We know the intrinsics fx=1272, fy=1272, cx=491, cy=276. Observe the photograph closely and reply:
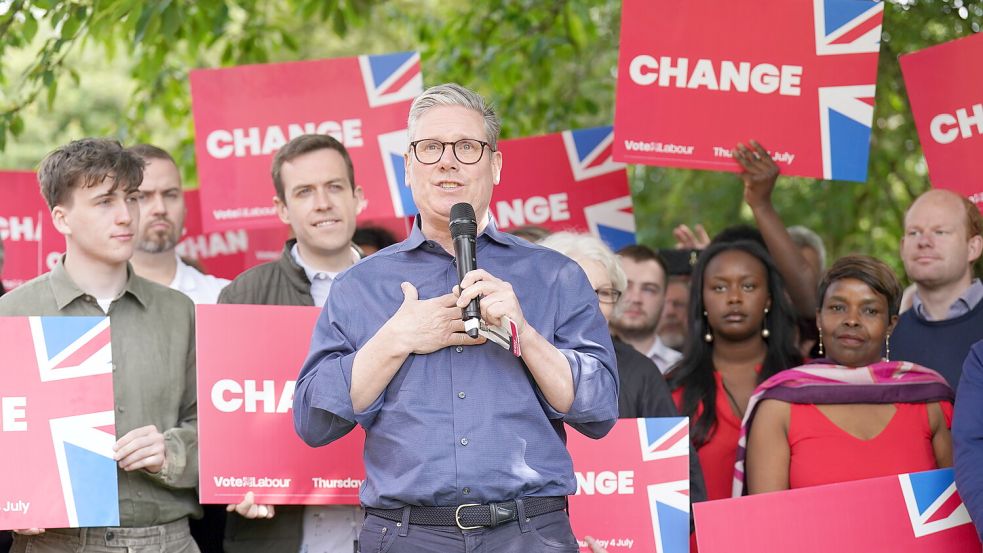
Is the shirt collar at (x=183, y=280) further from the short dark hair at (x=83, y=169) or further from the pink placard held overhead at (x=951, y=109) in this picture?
the pink placard held overhead at (x=951, y=109)

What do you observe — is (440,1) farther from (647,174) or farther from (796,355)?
(796,355)

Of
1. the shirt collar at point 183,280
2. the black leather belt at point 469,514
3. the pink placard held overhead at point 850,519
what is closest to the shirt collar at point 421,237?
the black leather belt at point 469,514

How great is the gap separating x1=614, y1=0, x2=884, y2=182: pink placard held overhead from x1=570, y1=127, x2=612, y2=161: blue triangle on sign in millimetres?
1285

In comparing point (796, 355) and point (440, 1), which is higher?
point (440, 1)

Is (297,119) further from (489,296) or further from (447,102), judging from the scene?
(489,296)

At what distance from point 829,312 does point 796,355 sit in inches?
21.9

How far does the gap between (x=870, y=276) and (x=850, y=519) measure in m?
1.27

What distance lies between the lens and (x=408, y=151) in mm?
3578

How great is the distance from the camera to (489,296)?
308cm

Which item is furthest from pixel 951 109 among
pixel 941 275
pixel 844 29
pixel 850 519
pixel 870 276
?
pixel 850 519

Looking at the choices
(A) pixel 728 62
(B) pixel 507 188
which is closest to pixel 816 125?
(A) pixel 728 62

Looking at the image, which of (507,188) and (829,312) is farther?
(507,188)

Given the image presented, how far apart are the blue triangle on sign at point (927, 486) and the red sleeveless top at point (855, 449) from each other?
1.34 ft

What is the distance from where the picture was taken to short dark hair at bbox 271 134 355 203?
5.31 metres
